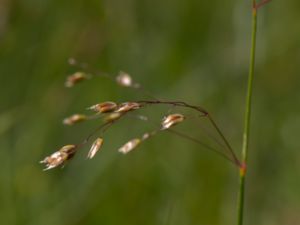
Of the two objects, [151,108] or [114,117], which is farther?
[151,108]

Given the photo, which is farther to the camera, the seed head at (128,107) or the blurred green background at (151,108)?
the blurred green background at (151,108)

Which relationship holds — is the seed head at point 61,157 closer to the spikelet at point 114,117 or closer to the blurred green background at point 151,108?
the spikelet at point 114,117

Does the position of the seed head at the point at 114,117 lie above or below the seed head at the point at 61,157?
above

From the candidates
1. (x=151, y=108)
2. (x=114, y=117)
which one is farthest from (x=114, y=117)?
(x=151, y=108)

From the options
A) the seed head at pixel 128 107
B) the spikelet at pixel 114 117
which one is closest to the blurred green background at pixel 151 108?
the spikelet at pixel 114 117

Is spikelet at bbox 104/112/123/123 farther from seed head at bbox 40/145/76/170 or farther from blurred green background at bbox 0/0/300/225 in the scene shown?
blurred green background at bbox 0/0/300/225

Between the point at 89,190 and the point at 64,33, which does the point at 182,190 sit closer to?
the point at 89,190

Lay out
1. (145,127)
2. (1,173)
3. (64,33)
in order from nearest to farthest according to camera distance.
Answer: (1,173) → (145,127) → (64,33)

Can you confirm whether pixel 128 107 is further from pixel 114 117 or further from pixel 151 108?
pixel 151 108

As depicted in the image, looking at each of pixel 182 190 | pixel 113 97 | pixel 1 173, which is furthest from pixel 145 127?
pixel 1 173
